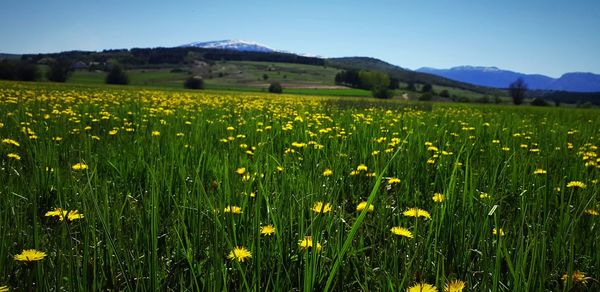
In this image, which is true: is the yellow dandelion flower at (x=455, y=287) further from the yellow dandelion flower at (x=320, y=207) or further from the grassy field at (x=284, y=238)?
the yellow dandelion flower at (x=320, y=207)

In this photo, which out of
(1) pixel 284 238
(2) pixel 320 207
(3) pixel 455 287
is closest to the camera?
(3) pixel 455 287

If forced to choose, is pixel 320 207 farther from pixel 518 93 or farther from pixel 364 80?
pixel 364 80

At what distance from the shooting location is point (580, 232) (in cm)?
182

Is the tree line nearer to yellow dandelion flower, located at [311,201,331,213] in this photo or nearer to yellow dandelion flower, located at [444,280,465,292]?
yellow dandelion flower, located at [311,201,331,213]

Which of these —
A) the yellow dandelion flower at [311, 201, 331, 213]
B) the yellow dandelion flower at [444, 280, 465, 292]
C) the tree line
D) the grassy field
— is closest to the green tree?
the tree line

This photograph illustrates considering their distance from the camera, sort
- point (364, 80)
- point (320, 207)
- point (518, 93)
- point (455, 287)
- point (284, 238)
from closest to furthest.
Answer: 1. point (455, 287)
2. point (284, 238)
3. point (320, 207)
4. point (518, 93)
5. point (364, 80)

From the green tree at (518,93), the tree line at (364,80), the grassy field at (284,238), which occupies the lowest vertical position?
the grassy field at (284,238)

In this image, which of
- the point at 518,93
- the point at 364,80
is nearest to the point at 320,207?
the point at 518,93

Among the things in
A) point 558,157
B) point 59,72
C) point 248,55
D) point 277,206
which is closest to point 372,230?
point 277,206

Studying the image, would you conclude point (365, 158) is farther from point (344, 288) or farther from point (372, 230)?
point (344, 288)

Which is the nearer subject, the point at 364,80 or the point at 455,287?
the point at 455,287

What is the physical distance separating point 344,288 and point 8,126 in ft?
17.7

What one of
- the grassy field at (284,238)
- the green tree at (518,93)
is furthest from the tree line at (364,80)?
the grassy field at (284,238)

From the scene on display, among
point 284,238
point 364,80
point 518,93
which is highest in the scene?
point 364,80
